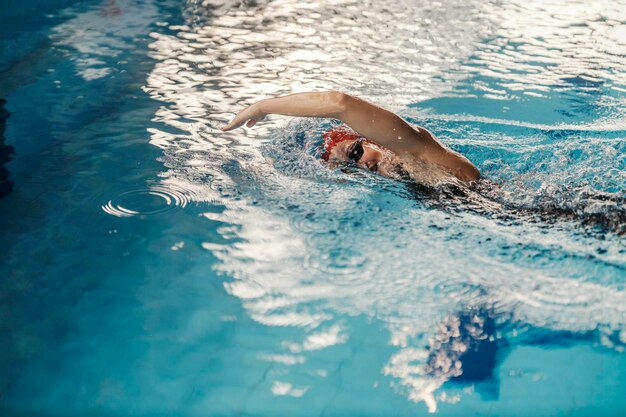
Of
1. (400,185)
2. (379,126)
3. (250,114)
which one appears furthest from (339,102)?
(400,185)

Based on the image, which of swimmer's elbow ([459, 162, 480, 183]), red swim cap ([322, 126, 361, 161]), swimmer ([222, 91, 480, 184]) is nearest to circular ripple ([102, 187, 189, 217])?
swimmer ([222, 91, 480, 184])

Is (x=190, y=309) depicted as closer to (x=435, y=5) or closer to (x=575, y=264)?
(x=575, y=264)

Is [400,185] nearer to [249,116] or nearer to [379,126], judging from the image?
[379,126]

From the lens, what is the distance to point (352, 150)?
346cm

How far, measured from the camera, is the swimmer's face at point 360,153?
3.44 m

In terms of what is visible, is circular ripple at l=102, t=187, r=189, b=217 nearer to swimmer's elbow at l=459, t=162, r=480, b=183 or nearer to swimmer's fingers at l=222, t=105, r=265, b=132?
swimmer's fingers at l=222, t=105, r=265, b=132

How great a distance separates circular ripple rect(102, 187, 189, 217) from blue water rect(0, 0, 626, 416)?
0.04 feet

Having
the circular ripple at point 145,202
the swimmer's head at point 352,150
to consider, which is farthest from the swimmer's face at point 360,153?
the circular ripple at point 145,202

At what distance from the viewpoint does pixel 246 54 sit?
19.8 ft

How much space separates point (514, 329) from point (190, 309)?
1.28 m

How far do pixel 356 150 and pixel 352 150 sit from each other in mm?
28

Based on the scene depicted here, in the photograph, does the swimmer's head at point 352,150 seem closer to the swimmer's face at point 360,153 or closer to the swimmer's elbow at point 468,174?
the swimmer's face at point 360,153

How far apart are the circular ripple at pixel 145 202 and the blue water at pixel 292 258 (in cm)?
1

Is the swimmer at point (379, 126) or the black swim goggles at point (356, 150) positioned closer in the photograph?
the swimmer at point (379, 126)
